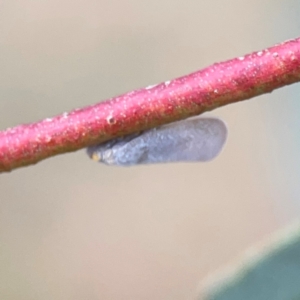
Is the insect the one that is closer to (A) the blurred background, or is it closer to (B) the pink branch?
(B) the pink branch

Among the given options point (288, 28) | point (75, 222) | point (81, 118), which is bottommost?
point (81, 118)

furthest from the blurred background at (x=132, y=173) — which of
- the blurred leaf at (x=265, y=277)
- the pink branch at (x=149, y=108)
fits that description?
the pink branch at (x=149, y=108)

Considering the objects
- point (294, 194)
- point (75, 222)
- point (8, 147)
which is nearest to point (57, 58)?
point (75, 222)

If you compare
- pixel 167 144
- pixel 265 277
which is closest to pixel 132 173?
pixel 265 277

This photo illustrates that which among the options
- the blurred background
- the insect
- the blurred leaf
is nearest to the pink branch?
the insect

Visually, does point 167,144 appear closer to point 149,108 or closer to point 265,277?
point 149,108

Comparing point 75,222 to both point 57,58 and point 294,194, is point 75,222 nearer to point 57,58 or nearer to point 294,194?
point 57,58

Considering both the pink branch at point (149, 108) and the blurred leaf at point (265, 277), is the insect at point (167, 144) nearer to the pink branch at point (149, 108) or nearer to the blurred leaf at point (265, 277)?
the pink branch at point (149, 108)
